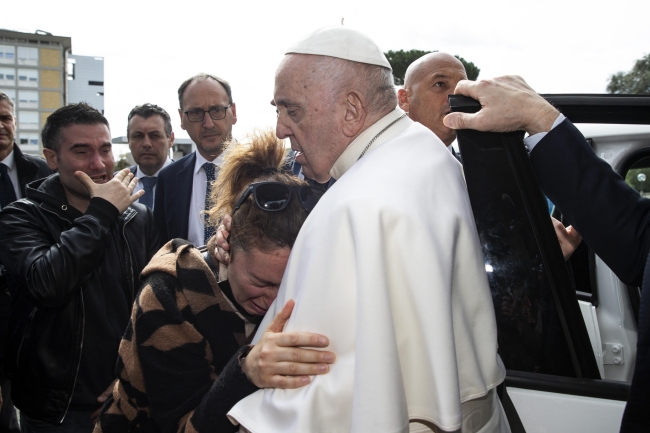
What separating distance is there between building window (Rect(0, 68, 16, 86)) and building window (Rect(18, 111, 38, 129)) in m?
4.83

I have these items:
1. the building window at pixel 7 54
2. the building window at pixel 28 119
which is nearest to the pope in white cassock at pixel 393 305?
the building window at pixel 28 119

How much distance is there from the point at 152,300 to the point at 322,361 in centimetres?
76

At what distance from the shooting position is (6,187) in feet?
14.2

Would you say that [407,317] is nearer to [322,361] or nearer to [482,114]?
[322,361]

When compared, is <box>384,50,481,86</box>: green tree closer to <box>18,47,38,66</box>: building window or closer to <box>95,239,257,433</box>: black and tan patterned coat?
<box>95,239,257,433</box>: black and tan patterned coat

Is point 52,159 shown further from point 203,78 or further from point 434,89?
point 434,89

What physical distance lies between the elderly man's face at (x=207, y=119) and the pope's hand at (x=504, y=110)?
9.28 feet

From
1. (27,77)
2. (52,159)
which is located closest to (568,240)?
(52,159)

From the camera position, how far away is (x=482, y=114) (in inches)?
60.9

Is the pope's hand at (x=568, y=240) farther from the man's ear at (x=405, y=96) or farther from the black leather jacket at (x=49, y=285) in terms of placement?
the black leather jacket at (x=49, y=285)

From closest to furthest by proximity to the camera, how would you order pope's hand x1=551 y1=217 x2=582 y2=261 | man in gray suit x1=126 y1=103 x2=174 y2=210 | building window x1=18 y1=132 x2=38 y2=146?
1. pope's hand x1=551 y1=217 x2=582 y2=261
2. man in gray suit x1=126 y1=103 x2=174 y2=210
3. building window x1=18 y1=132 x2=38 y2=146

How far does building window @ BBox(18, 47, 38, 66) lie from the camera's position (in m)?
85.0

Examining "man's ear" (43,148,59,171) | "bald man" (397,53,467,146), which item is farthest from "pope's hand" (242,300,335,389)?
"bald man" (397,53,467,146)

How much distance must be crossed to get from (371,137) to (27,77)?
9845 cm
